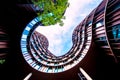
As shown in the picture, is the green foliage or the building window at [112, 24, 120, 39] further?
the building window at [112, 24, 120, 39]

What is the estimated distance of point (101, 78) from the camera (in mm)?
18594

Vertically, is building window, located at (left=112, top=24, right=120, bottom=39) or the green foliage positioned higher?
the green foliage

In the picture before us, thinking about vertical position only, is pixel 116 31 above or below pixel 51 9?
below

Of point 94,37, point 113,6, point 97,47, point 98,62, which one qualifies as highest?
point 113,6

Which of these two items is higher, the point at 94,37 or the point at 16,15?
the point at 16,15

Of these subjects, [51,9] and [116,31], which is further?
[116,31]

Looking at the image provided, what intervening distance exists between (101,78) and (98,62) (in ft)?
8.90

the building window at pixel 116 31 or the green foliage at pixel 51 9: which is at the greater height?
the green foliage at pixel 51 9

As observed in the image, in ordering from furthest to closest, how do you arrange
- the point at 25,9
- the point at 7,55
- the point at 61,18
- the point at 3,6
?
the point at 7,55 < the point at 25,9 < the point at 3,6 < the point at 61,18

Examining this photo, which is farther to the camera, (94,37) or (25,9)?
(94,37)

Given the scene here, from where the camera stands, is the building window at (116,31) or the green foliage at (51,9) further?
the building window at (116,31)

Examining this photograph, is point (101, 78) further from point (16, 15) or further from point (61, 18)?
point (16, 15)

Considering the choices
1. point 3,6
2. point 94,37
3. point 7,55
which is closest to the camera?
point 3,6

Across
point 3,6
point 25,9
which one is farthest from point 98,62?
point 3,6
